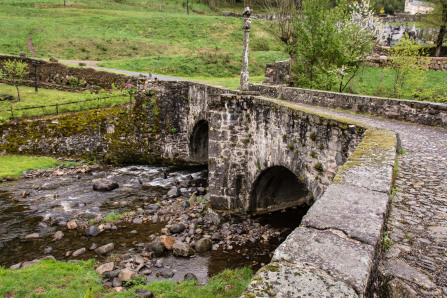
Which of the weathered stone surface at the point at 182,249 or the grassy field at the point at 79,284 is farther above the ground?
the grassy field at the point at 79,284

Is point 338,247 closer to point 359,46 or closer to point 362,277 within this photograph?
point 362,277

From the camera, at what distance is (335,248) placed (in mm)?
2912

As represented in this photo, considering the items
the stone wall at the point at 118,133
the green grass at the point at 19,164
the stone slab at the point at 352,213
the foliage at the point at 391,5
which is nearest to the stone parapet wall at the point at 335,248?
the stone slab at the point at 352,213

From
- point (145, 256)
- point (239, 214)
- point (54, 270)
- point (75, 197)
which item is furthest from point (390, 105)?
point (75, 197)

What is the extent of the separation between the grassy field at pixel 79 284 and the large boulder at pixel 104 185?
22.2 feet

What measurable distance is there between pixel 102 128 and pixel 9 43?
2772 centimetres

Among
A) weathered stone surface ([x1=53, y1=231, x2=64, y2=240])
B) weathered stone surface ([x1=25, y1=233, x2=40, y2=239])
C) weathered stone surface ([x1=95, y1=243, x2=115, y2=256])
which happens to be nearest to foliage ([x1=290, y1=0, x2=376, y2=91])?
weathered stone surface ([x1=95, y1=243, x2=115, y2=256])

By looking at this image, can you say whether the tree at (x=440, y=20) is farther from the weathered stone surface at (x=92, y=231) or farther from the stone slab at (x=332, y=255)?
the stone slab at (x=332, y=255)

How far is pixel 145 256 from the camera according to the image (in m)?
10.7

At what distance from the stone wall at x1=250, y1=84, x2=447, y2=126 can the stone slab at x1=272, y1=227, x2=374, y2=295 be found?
9.27 m

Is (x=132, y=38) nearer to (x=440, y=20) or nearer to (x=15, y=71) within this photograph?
(x=15, y=71)

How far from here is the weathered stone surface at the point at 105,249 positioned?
1091cm

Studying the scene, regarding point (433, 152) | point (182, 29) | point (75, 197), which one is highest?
point (182, 29)

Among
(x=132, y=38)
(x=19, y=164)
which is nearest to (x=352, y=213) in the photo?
(x=19, y=164)
